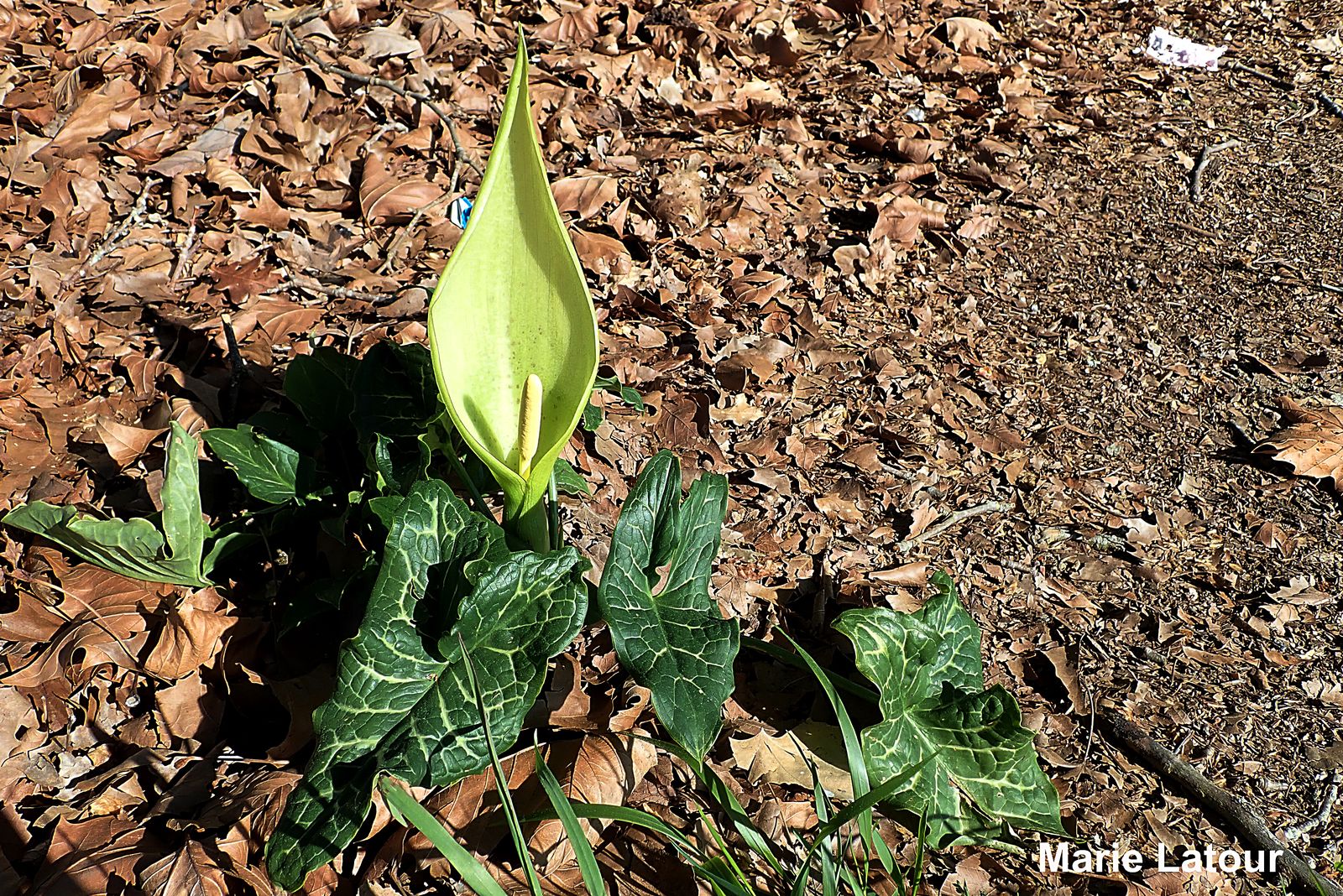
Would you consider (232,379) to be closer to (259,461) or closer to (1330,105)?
(259,461)

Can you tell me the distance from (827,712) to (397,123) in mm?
1784

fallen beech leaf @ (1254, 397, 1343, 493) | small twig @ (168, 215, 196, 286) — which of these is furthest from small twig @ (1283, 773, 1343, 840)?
small twig @ (168, 215, 196, 286)

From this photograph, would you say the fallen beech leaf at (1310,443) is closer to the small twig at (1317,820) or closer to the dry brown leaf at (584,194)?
the small twig at (1317,820)

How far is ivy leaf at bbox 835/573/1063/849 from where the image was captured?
54.7 inches

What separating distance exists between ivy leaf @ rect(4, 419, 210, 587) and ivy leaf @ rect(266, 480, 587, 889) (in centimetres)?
31

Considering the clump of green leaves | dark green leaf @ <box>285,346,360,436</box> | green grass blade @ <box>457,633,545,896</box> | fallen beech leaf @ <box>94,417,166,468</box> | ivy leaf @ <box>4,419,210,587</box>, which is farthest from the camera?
fallen beech leaf @ <box>94,417,166,468</box>

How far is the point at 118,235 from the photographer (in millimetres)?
2131

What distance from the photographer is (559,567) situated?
1.24 m

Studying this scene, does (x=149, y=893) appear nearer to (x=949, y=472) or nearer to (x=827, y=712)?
(x=827, y=712)

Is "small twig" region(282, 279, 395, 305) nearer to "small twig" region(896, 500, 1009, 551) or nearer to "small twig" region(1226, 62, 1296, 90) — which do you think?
"small twig" region(896, 500, 1009, 551)

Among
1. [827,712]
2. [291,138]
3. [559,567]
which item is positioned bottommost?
[827,712]

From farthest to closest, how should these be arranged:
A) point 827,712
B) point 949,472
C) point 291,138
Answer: point 291,138, point 949,472, point 827,712

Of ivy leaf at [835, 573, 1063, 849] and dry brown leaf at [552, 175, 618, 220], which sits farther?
dry brown leaf at [552, 175, 618, 220]

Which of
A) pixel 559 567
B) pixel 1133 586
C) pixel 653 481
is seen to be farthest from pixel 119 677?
pixel 1133 586
